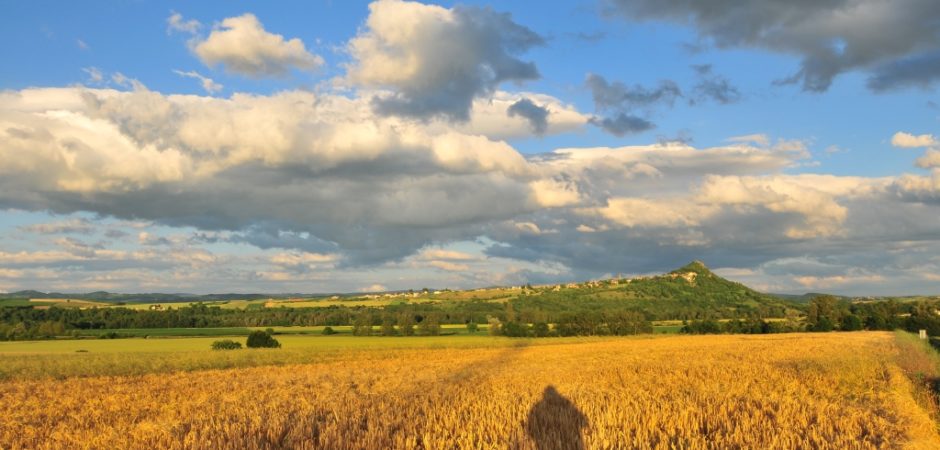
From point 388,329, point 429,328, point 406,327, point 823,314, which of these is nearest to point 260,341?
point 388,329

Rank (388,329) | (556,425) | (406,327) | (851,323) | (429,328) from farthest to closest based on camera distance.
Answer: (851,323)
(429,328)
(406,327)
(388,329)
(556,425)

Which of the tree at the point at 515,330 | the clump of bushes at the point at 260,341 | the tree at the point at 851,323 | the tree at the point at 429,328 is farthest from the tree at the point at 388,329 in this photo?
the tree at the point at 851,323

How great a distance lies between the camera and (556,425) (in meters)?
10.1

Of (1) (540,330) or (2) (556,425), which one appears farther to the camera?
(1) (540,330)

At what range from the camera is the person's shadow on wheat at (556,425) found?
8.61 m

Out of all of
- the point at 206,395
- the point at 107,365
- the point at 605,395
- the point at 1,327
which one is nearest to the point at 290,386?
the point at 206,395

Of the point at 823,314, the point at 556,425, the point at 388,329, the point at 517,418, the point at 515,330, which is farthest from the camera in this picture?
the point at 823,314

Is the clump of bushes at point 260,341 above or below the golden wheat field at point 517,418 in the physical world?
below

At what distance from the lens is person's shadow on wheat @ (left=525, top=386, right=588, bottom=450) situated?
8609mm

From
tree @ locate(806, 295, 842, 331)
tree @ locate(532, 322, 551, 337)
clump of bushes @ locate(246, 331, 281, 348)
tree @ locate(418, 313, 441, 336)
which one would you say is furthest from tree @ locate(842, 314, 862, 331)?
clump of bushes @ locate(246, 331, 281, 348)

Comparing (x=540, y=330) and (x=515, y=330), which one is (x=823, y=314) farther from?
(x=515, y=330)

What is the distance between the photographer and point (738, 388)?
1770 cm

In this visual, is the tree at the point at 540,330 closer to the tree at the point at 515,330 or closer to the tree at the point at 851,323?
the tree at the point at 515,330

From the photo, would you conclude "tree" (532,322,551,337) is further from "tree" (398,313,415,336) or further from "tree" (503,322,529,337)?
"tree" (398,313,415,336)
